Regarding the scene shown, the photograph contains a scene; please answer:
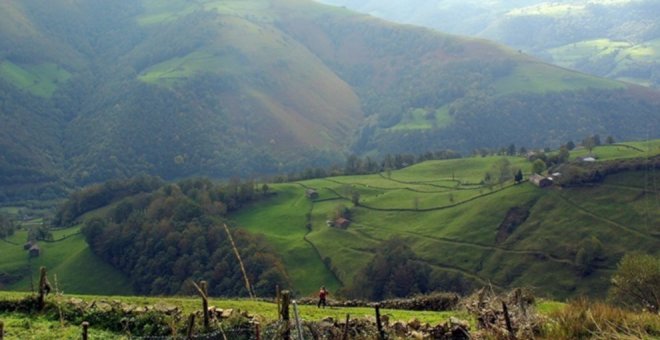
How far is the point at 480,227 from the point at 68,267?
69511 millimetres

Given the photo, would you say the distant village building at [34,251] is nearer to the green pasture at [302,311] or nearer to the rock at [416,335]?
the green pasture at [302,311]

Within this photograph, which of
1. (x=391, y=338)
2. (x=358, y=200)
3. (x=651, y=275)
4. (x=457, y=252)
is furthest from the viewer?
(x=358, y=200)

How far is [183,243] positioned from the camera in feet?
335

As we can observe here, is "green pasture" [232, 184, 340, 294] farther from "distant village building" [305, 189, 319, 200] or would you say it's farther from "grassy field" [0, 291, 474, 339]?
"grassy field" [0, 291, 474, 339]

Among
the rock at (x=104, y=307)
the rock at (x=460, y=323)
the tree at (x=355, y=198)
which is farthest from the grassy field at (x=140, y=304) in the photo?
the tree at (x=355, y=198)

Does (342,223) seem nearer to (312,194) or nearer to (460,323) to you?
(312,194)

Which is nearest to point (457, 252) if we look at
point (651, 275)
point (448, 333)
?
point (651, 275)

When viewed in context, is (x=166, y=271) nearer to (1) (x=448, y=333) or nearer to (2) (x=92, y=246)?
(2) (x=92, y=246)

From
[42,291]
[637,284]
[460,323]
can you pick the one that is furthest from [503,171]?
[42,291]

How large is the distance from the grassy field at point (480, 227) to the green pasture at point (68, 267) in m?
25.9

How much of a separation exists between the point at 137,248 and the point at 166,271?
9.78m

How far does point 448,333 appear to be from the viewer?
21.9 metres

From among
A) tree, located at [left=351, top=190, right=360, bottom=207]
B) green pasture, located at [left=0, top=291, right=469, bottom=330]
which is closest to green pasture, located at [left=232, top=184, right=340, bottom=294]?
tree, located at [left=351, top=190, right=360, bottom=207]

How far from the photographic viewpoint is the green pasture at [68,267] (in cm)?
9975
